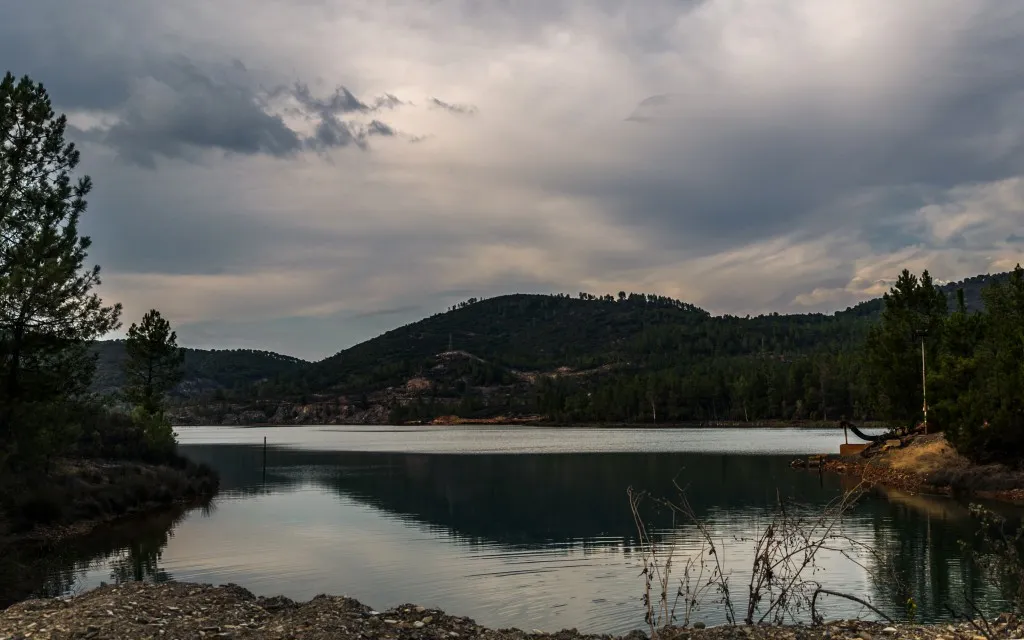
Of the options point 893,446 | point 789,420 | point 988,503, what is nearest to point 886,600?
point 988,503

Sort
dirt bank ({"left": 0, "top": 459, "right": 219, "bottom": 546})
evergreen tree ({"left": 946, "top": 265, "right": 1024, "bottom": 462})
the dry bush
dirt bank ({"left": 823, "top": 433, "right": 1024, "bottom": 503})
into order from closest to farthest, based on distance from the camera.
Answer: the dry bush, dirt bank ({"left": 0, "top": 459, "right": 219, "bottom": 546}), dirt bank ({"left": 823, "top": 433, "right": 1024, "bottom": 503}), evergreen tree ({"left": 946, "top": 265, "right": 1024, "bottom": 462})

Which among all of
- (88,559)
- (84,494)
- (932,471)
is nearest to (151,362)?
(84,494)

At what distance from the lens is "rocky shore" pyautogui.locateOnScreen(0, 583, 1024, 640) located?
11.9 metres

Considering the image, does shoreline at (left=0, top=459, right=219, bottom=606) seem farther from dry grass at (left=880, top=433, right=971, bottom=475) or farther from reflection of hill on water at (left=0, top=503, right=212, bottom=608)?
dry grass at (left=880, top=433, right=971, bottom=475)

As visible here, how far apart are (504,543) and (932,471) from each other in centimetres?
2987

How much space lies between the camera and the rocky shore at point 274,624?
11.9 m

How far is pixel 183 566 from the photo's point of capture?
25562 mm

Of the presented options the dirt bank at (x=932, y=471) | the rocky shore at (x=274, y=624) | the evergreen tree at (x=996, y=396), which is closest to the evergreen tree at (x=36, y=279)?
the rocky shore at (x=274, y=624)

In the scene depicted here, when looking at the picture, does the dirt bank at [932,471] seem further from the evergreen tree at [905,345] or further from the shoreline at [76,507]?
the shoreline at [76,507]

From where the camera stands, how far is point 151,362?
200 ft

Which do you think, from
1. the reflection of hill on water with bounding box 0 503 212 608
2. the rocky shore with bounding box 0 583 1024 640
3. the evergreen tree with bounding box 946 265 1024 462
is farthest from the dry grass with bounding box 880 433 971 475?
the reflection of hill on water with bounding box 0 503 212 608

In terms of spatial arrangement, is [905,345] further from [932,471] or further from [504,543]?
[504,543]

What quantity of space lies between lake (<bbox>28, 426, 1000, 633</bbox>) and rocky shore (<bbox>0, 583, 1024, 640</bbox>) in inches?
166

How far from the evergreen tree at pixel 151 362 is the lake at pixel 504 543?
31.3ft
